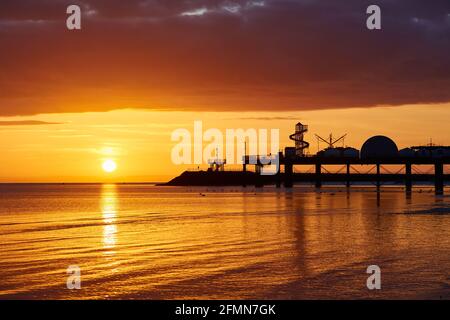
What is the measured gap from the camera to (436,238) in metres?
51.3

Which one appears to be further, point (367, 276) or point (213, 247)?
point (213, 247)

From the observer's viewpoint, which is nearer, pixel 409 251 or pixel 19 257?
pixel 19 257

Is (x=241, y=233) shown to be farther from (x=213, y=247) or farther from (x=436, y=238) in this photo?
(x=436, y=238)
